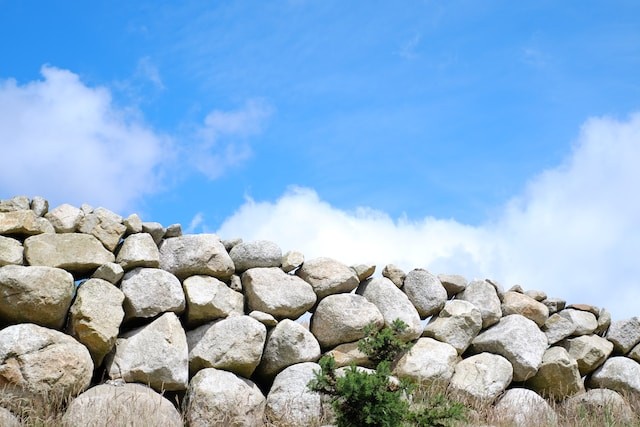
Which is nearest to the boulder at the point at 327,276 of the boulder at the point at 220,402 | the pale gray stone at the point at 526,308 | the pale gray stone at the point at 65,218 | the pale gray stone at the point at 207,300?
the pale gray stone at the point at 207,300

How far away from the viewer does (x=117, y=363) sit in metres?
7.96

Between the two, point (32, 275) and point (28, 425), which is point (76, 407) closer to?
point (28, 425)

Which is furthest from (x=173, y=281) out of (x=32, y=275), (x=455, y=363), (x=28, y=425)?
(x=455, y=363)

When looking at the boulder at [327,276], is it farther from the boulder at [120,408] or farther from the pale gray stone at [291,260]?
the boulder at [120,408]

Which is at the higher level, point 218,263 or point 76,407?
point 218,263

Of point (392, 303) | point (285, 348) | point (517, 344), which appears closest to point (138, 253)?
point (285, 348)

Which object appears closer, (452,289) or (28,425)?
(28,425)

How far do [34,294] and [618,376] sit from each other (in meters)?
7.49

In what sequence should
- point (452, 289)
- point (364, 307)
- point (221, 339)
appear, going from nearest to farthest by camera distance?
point (221, 339) < point (364, 307) < point (452, 289)

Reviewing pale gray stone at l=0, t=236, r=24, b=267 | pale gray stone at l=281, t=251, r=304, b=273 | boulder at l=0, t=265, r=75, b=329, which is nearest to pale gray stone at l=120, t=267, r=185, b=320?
boulder at l=0, t=265, r=75, b=329

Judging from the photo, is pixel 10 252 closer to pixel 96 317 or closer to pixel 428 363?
pixel 96 317

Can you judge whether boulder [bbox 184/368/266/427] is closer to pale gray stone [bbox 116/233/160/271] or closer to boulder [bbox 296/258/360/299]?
pale gray stone [bbox 116/233/160/271]

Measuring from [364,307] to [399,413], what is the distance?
8.32ft

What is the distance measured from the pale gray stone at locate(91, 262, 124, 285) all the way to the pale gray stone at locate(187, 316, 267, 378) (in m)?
1.11
